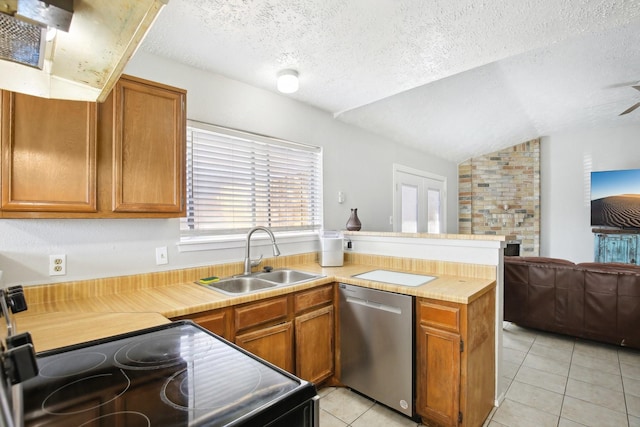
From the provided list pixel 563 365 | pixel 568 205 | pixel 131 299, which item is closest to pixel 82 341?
pixel 131 299

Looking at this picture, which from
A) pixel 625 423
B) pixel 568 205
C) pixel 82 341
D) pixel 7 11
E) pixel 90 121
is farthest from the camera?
pixel 568 205

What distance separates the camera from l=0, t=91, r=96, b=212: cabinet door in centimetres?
137

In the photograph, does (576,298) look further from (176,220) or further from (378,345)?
(176,220)

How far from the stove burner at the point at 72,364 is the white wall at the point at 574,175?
6.52 meters

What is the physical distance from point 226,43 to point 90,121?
3.09 feet

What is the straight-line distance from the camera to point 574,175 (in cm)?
541

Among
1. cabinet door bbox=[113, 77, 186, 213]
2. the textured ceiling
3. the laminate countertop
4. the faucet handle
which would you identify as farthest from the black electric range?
the textured ceiling

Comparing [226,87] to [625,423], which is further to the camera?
[226,87]

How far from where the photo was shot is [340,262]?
9.18 ft

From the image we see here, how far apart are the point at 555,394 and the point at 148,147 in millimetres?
3169

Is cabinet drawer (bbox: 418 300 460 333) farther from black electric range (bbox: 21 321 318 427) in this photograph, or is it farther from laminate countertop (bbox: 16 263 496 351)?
black electric range (bbox: 21 321 318 427)

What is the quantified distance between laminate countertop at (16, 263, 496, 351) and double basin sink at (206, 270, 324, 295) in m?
0.17

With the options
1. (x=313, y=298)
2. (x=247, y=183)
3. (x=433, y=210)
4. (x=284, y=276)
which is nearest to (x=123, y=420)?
(x=313, y=298)

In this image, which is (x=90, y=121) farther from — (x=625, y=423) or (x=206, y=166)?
(x=625, y=423)
